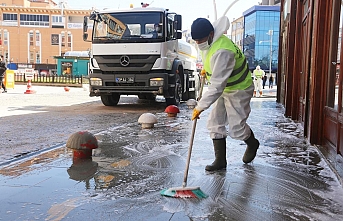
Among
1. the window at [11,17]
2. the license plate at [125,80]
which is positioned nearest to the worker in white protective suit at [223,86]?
the license plate at [125,80]

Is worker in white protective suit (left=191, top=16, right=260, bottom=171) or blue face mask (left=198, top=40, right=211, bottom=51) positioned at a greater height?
blue face mask (left=198, top=40, right=211, bottom=51)

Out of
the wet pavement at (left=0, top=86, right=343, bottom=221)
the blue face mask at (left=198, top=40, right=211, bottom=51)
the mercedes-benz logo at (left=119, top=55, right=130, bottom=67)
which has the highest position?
the mercedes-benz logo at (left=119, top=55, right=130, bottom=67)

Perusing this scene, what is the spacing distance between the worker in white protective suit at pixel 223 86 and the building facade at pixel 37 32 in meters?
67.0

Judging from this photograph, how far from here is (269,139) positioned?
21.7 ft

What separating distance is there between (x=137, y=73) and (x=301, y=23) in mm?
5000

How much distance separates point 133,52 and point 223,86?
8007 mm

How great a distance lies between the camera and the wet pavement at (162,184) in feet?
10.2

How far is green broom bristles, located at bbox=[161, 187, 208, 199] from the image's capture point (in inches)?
136

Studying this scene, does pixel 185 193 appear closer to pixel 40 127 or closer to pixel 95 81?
pixel 40 127

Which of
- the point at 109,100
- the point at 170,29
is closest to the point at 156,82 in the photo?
the point at 170,29

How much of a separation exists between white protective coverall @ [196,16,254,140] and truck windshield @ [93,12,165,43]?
7529mm

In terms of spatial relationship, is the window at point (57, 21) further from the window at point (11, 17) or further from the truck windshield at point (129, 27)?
the truck windshield at point (129, 27)

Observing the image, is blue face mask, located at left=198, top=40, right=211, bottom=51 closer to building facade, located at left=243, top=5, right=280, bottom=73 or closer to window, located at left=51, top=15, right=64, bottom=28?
building facade, located at left=243, top=5, right=280, bottom=73

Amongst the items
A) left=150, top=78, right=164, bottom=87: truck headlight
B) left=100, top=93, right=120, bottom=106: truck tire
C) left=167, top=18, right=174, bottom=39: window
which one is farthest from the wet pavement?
left=100, top=93, right=120, bottom=106: truck tire
